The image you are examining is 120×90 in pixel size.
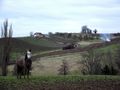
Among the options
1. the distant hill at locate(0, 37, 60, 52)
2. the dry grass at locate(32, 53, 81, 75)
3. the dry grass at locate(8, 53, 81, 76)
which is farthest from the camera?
the distant hill at locate(0, 37, 60, 52)

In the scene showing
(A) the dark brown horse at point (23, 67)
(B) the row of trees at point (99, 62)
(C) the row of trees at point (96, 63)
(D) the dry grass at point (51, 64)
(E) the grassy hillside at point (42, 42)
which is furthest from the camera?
(E) the grassy hillside at point (42, 42)

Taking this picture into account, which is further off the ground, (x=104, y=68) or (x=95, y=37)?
(x=95, y=37)

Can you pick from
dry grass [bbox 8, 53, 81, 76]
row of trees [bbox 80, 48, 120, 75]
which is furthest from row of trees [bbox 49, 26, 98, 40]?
row of trees [bbox 80, 48, 120, 75]

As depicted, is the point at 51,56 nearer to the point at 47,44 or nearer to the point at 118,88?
the point at 47,44

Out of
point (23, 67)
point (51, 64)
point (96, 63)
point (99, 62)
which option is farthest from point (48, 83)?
point (51, 64)

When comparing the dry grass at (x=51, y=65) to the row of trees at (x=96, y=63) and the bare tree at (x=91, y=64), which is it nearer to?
the row of trees at (x=96, y=63)

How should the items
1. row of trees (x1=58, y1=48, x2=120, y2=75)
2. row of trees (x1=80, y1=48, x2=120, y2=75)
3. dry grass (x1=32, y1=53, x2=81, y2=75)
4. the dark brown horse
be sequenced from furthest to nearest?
dry grass (x1=32, y1=53, x2=81, y2=75)
row of trees (x1=58, y1=48, x2=120, y2=75)
row of trees (x1=80, y1=48, x2=120, y2=75)
the dark brown horse

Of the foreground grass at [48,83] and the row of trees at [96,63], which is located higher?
the row of trees at [96,63]

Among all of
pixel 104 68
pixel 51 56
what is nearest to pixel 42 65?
pixel 51 56

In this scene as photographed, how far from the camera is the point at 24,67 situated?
33.4 m

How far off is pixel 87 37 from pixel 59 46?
53.3 ft

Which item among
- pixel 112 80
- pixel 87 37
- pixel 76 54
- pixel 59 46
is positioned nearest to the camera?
pixel 112 80

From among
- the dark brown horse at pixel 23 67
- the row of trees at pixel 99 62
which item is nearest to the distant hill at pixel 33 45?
the row of trees at pixel 99 62

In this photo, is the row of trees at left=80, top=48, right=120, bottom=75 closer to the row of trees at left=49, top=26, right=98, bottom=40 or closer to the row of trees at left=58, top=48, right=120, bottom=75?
the row of trees at left=58, top=48, right=120, bottom=75
